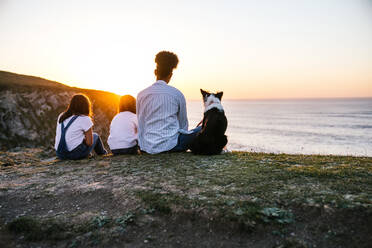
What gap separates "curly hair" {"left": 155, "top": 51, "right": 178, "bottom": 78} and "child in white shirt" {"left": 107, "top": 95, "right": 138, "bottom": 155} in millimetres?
1617

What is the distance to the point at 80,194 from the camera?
4500 mm

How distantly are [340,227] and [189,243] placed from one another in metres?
1.72

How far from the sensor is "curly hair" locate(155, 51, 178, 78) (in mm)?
6611

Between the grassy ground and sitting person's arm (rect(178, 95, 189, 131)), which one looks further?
sitting person's arm (rect(178, 95, 189, 131))

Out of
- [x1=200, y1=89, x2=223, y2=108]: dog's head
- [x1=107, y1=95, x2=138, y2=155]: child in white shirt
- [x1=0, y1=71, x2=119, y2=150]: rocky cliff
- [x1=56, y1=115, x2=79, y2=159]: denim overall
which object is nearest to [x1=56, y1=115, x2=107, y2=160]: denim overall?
[x1=56, y1=115, x2=79, y2=159]: denim overall

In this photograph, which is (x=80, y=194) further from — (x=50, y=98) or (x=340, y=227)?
(x=50, y=98)

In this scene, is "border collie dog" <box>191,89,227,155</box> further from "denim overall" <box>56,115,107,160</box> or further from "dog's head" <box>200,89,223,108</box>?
"denim overall" <box>56,115,107,160</box>

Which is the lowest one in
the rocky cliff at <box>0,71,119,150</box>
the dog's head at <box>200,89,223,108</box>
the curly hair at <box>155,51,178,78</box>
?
the rocky cliff at <box>0,71,119,150</box>

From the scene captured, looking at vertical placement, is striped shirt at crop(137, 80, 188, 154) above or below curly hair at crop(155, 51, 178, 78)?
below

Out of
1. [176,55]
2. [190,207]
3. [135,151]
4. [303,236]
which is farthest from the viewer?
[135,151]

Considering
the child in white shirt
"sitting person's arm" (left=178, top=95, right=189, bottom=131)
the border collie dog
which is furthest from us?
the child in white shirt

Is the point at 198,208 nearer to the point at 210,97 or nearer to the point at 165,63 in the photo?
the point at 210,97

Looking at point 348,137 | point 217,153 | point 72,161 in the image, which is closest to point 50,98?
point 72,161

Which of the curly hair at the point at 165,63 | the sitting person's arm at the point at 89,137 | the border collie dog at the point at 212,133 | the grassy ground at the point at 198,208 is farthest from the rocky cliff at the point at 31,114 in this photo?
the grassy ground at the point at 198,208
